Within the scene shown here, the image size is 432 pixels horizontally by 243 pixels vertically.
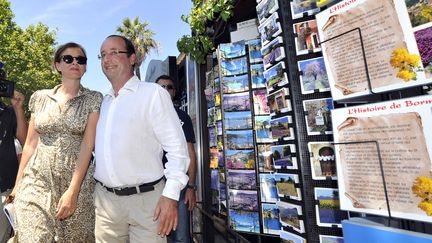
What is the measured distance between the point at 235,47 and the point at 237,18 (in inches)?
26.9

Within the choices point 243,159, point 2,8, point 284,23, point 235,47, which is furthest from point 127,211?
point 2,8

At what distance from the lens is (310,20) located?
205cm

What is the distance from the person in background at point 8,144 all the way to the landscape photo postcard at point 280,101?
2.32m

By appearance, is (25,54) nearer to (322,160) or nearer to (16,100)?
(16,100)

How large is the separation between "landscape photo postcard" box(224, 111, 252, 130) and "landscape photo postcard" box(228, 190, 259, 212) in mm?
839

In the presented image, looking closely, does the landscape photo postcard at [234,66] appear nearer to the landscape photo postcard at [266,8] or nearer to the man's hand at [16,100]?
the landscape photo postcard at [266,8]

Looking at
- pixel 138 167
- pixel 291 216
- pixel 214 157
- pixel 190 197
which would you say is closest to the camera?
pixel 138 167

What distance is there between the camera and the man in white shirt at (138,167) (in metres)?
1.84

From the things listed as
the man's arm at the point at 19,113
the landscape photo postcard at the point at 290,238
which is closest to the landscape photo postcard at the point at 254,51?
the landscape photo postcard at the point at 290,238

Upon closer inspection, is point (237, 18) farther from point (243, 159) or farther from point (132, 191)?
point (132, 191)

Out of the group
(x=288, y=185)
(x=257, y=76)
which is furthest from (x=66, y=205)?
(x=257, y=76)

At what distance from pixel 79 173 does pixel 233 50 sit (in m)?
2.55

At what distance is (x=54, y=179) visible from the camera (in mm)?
1966

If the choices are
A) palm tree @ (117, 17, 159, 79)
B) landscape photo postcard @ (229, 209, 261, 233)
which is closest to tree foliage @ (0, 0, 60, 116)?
palm tree @ (117, 17, 159, 79)
